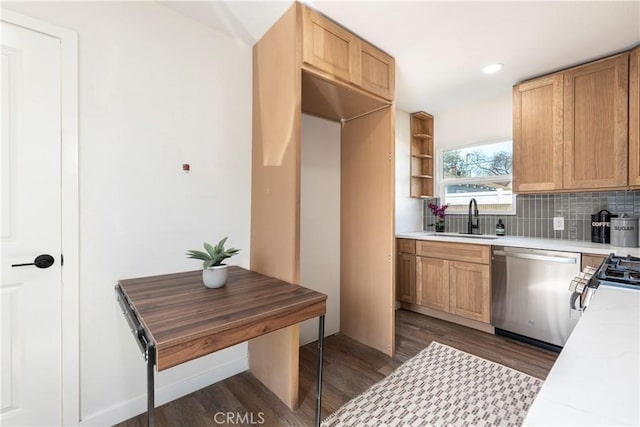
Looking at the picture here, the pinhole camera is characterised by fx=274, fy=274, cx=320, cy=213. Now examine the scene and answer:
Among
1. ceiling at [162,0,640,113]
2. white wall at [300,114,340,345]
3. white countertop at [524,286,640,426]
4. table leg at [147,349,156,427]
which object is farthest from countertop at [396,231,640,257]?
table leg at [147,349,156,427]

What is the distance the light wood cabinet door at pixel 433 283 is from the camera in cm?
286

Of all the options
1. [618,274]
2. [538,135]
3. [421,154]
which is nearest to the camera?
[618,274]

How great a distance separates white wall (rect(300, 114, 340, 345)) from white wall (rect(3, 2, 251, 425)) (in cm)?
61

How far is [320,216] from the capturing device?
2.56 m

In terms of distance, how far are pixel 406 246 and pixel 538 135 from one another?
1629 millimetres

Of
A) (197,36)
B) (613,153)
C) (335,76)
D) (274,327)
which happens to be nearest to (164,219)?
(274,327)

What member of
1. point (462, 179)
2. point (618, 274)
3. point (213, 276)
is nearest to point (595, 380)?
point (618, 274)

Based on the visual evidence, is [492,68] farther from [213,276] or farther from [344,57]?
[213,276]

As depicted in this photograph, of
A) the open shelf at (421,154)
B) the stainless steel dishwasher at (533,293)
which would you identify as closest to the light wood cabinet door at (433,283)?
the stainless steel dishwasher at (533,293)

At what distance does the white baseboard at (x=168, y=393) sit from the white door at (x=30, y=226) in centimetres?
20

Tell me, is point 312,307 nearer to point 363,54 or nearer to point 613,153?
point 363,54

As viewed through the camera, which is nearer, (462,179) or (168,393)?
(168,393)

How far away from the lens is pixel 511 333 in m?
2.53

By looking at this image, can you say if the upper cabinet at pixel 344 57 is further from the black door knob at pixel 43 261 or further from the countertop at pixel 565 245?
the black door knob at pixel 43 261
